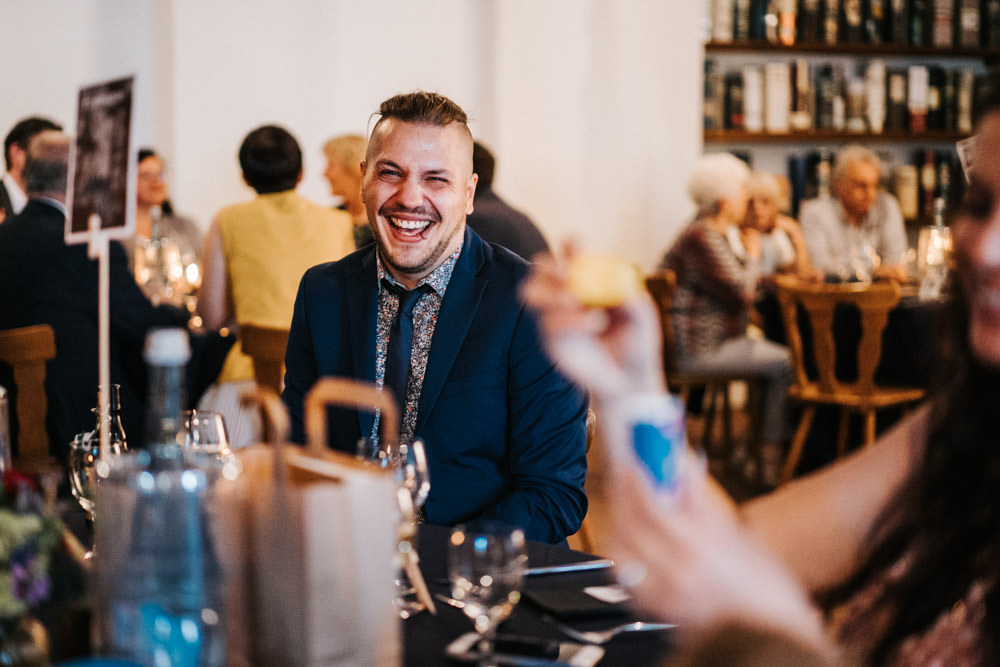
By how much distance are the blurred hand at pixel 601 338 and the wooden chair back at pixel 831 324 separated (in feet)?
12.0

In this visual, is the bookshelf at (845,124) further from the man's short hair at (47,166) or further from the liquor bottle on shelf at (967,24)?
the man's short hair at (47,166)

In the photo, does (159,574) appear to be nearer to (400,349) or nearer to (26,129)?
(400,349)

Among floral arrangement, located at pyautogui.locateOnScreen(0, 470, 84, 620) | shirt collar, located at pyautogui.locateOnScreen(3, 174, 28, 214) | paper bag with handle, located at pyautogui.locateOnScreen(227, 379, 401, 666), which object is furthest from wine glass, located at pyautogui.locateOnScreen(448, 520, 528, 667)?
shirt collar, located at pyautogui.locateOnScreen(3, 174, 28, 214)

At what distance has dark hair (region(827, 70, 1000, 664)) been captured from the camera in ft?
3.68

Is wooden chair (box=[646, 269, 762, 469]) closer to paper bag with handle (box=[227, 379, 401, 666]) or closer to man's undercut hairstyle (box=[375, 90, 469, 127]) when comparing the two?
man's undercut hairstyle (box=[375, 90, 469, 127])

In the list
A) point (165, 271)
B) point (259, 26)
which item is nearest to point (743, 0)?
Answer: point (259, 26)

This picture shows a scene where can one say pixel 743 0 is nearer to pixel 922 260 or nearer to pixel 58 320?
pixel 922 260

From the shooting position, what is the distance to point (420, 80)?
5.77 metres

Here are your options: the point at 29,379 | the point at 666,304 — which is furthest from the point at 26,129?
the point at 666,304

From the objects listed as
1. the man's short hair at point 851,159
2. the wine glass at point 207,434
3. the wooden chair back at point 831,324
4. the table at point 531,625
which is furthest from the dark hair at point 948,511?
the man's short hair at point 851,159

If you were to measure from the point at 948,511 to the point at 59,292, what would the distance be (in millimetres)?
3054

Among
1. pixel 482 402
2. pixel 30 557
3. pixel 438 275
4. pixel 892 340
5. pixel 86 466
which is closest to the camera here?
pixel 30 557

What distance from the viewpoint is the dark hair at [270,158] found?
3939mm

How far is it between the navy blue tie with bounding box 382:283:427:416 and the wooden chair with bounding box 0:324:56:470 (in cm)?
138
